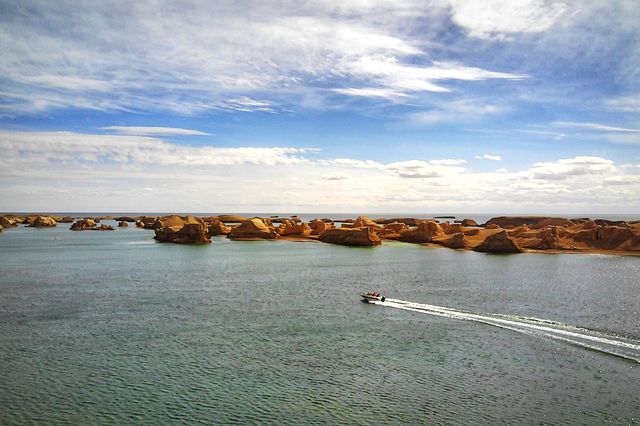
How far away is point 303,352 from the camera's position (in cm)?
2684

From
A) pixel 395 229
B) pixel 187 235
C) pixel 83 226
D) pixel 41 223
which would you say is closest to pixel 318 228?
pixel 395 229

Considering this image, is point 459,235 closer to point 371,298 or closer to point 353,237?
point 353,237

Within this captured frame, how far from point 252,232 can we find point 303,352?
9073 centimetres

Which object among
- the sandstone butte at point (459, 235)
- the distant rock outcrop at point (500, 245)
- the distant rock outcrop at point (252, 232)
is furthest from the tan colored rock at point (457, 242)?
the distant rock outcrop at point (252, 232)

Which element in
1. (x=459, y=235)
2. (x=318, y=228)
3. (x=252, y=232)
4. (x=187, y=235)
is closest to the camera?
(x=459, y=235)

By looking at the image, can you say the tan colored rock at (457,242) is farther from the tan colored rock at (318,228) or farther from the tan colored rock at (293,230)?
the tan colored rock at (293,230)

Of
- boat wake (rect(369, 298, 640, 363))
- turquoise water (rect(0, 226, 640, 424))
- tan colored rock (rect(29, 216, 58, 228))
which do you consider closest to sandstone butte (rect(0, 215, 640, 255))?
turquoise water (rect(0, 226, 640, 424))

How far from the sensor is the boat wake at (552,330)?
27828mm

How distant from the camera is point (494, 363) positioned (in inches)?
1006

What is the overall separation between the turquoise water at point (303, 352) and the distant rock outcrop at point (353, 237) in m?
48.1

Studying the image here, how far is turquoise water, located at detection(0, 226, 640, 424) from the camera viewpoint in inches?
777

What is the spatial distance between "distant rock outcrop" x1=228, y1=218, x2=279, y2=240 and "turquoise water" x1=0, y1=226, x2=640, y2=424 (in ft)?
199

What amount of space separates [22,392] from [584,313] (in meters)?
37.9

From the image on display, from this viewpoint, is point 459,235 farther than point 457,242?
Yes
